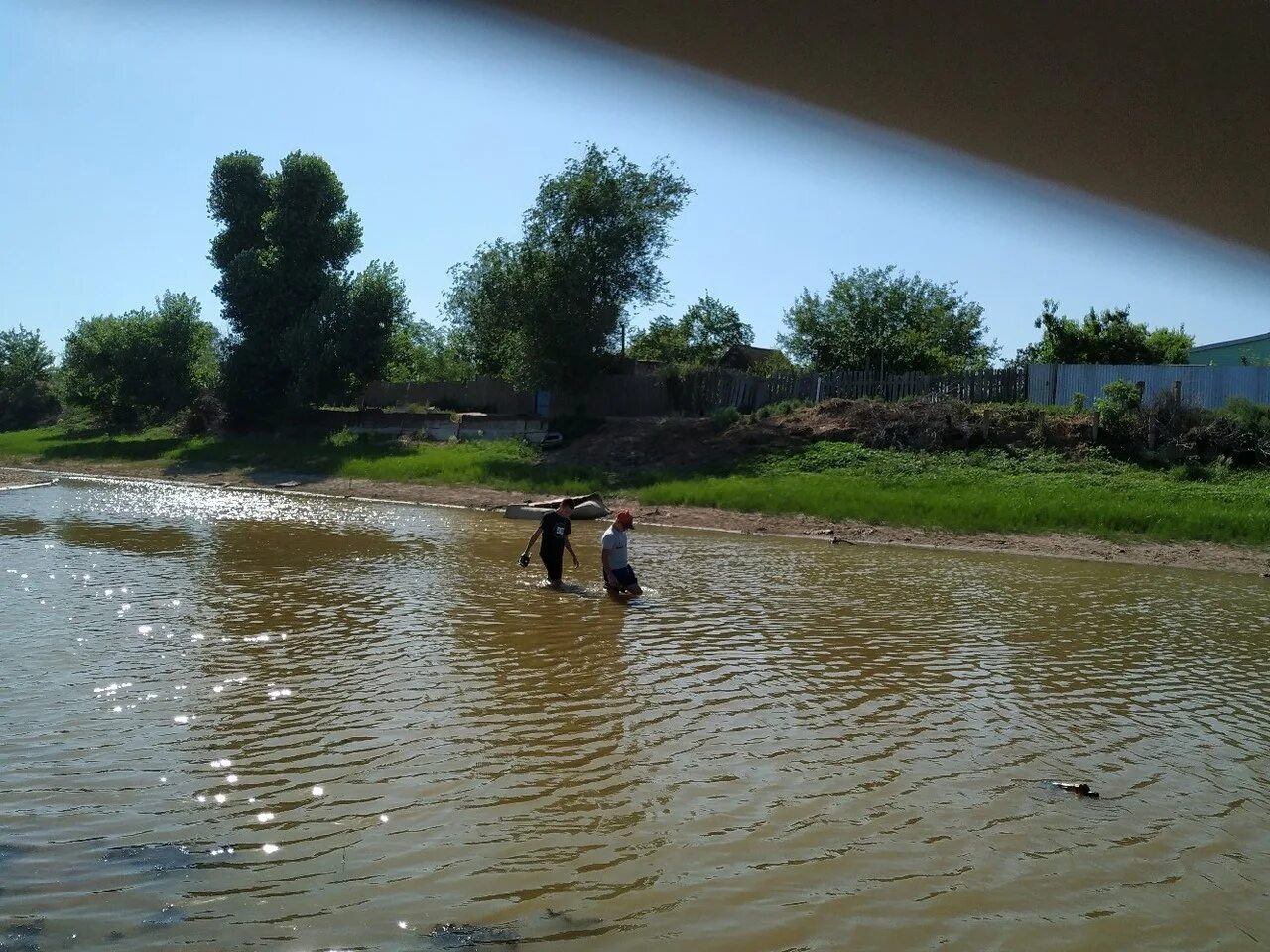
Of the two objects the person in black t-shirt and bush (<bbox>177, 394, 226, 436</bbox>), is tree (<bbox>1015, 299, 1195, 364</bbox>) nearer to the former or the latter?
the person in black t-shirt

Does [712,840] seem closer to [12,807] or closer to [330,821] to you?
[330,821]

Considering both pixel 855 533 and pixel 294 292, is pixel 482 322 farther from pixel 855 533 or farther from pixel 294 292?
pixel 855 533

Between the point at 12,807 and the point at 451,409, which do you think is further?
the point at 451,409

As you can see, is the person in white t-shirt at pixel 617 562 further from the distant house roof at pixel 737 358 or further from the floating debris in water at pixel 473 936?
the distant house roof at pixel 737 358

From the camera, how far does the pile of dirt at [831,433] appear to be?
2966cm

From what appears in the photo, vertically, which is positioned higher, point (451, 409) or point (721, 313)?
point (721, 313)

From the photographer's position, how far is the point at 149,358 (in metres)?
50.7

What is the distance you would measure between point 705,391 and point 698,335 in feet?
69.2

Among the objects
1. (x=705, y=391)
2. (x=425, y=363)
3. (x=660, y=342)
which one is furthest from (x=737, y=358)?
(x=425, y=363)

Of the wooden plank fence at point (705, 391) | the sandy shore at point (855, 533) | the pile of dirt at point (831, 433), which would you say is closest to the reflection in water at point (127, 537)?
the sandy shore at point (855, 533)

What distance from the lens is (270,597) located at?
46.6ft

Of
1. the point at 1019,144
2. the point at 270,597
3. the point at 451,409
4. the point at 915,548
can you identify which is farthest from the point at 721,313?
the point at 1019,144

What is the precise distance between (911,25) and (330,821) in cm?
565

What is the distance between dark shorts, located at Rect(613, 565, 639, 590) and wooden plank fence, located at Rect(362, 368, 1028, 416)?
20442 mm
